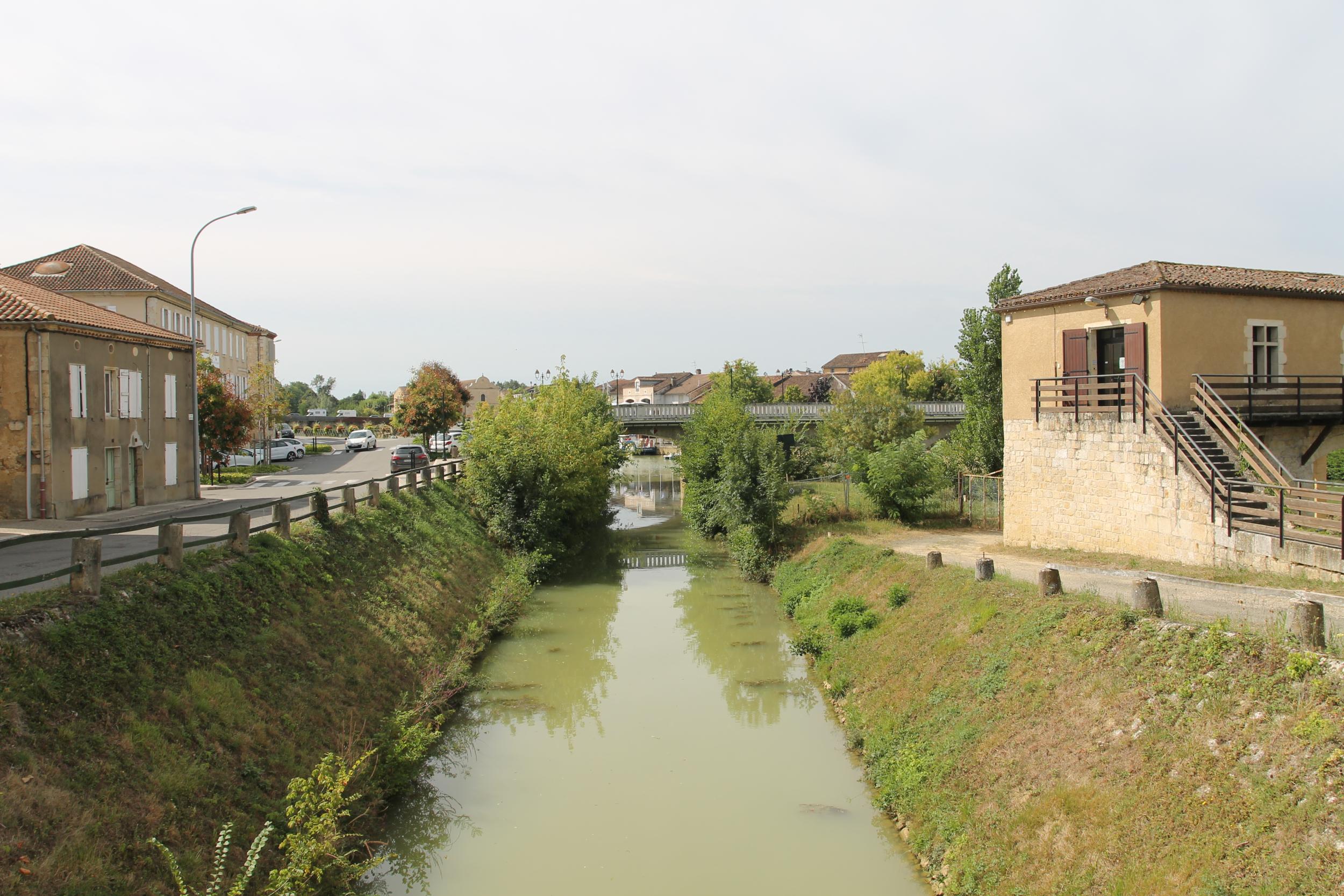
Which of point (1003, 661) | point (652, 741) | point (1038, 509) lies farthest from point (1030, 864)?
point (1038, 509)

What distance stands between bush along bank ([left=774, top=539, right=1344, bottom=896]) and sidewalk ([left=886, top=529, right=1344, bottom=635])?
45.2 inches

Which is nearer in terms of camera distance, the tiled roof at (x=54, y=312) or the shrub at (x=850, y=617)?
the shrub at (x=850, y=617)

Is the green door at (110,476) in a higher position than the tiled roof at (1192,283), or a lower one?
lower

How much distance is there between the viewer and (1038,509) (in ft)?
74.1

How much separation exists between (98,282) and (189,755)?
4376 cm

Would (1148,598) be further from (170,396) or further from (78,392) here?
(170,396)

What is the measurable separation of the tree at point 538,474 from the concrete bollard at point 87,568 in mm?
17403

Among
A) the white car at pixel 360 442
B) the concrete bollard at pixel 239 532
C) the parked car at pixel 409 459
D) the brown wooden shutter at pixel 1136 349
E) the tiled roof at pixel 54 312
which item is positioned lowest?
the concrete bollard at pixel 239 532

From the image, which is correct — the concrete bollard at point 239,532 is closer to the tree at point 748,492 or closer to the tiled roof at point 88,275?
the tree at point 748,492

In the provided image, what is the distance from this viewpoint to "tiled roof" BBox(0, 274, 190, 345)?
21797 millimetres

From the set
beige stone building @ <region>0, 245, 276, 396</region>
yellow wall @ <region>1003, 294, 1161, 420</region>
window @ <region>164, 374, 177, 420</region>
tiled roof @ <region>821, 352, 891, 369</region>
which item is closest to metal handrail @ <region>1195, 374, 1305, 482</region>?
yellow wall @ <region>1003, 294, 1161, 420</region>

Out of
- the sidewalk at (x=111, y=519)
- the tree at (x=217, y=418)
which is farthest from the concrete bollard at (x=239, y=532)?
the tree at (x=217, y=418)

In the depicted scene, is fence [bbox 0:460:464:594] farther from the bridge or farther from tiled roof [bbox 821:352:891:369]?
tiled roof [bbox 821:352:891:369]

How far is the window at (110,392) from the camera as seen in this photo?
80.6ft
